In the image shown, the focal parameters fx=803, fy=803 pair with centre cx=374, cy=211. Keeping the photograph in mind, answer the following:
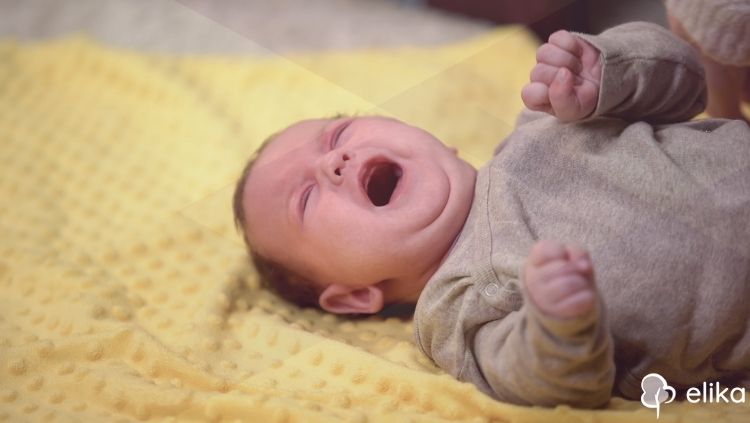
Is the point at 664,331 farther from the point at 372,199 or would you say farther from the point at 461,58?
the point at 461,58

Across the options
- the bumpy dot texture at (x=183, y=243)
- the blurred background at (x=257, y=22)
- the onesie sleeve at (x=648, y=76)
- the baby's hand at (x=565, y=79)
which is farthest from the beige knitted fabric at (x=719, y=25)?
the blurred background at (x=257, y=22)

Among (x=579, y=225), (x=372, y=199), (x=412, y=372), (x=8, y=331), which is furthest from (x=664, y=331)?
(x=8, y=331)

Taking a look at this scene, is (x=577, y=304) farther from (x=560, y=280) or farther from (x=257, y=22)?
(x=257, y=22)

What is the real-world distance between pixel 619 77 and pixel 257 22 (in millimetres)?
1326

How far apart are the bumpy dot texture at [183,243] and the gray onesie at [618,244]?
0.16ft

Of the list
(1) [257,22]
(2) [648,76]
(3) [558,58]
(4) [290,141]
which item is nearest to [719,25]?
(2) [648,76]

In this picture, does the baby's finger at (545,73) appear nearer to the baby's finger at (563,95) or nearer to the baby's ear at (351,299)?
the baby's finger at (563,95)

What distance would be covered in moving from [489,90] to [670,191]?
0.67 meters

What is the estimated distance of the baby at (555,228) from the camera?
2.40ft

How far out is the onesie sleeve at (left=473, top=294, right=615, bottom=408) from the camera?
2.17 feet

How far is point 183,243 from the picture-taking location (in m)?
1.17

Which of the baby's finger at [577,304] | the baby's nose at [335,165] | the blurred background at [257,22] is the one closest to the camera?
the baby's finger at [577,304]

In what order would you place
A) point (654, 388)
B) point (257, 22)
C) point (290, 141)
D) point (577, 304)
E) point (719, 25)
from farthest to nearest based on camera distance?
point (257, 22)
point (290, 141)
point (719, 25)
point (654, 388)
point (577, 304)

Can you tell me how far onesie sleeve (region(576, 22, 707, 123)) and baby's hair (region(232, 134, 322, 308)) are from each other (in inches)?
16.8
